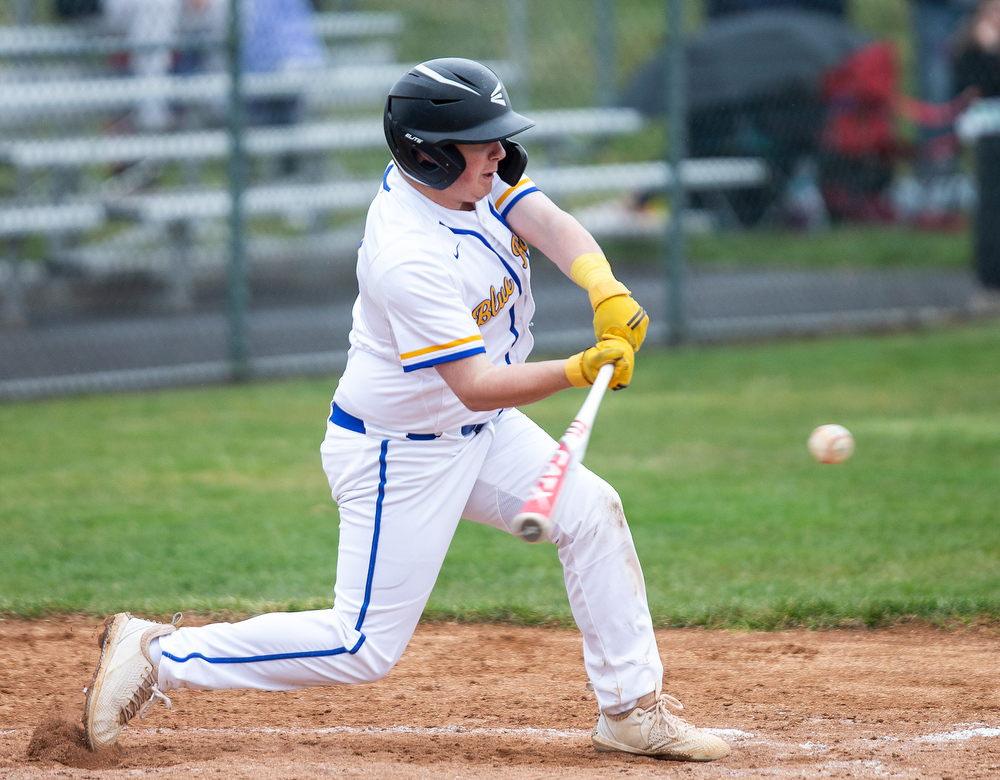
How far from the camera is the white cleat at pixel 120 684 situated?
123 inches

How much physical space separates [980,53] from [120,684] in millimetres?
10977

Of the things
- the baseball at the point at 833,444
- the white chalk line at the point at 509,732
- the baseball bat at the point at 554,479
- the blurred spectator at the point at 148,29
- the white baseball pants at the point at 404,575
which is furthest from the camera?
the blurred spectator at the point at 148,29

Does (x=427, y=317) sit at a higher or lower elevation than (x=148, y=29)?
lower

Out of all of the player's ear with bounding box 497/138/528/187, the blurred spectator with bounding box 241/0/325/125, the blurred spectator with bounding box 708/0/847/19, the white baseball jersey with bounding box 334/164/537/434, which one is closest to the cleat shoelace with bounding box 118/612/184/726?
the white baseball jersey with bounding box 334/164/537/434

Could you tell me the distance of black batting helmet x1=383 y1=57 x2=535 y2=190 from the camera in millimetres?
2953

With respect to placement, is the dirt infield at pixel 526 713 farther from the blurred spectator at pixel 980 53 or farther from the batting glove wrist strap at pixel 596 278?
the blurred spectator at pixel 980 53

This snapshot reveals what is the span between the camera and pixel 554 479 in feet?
8.90

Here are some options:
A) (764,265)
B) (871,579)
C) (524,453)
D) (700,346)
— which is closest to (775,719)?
(524,453)

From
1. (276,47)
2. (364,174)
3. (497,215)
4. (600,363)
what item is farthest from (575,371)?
(364,174)

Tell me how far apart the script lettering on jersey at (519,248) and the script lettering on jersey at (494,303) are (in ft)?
0.28

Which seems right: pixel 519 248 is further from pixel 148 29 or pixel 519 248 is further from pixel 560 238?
pixel 148 29

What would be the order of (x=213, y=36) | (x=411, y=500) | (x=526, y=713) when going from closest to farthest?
(x=411, y=500) < (x=526, y=713) < (x=213, y=36)

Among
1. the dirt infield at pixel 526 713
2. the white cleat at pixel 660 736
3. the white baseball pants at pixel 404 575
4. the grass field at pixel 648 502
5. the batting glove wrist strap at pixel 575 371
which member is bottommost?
the grass field at pixel 648 502

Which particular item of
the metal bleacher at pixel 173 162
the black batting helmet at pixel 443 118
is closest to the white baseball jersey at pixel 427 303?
the black batting helmet at pixel 443 118
